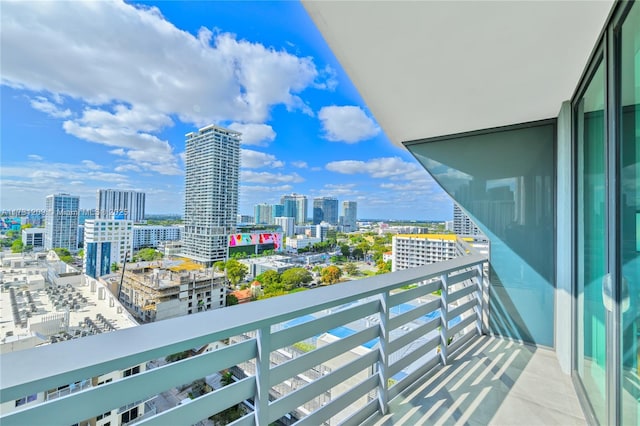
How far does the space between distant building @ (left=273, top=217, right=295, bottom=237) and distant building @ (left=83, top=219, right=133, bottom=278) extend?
1350 millimetres

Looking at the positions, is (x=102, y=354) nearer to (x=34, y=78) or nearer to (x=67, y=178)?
(x=67, y=178)

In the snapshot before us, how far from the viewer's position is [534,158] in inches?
106

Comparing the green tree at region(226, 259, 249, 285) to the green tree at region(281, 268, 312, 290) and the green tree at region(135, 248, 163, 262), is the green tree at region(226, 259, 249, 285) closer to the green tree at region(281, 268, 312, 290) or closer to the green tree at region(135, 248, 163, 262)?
the green tree at region(281, 268, 312, 290)

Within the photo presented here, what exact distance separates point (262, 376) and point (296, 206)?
8.43 ft

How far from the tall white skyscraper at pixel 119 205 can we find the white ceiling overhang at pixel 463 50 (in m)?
1.72

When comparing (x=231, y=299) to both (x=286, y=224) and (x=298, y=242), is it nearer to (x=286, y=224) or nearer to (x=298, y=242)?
(x=298, y=242)

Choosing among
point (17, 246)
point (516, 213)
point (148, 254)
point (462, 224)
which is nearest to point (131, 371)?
point (17, 246)

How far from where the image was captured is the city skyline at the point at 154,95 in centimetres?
163

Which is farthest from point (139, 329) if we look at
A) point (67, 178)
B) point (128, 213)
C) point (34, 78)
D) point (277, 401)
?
point (34, 78)

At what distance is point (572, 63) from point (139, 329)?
2.61 metres

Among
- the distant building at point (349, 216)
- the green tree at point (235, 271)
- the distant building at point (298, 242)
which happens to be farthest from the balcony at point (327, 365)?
the distant building at point (349, 216)

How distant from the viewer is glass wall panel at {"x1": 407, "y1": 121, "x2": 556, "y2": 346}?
2.62m

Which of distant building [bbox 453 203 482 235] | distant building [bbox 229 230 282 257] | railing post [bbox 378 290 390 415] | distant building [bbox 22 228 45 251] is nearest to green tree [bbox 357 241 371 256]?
distant building [bbox 229 230 282 257]

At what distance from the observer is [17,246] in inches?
51.1
